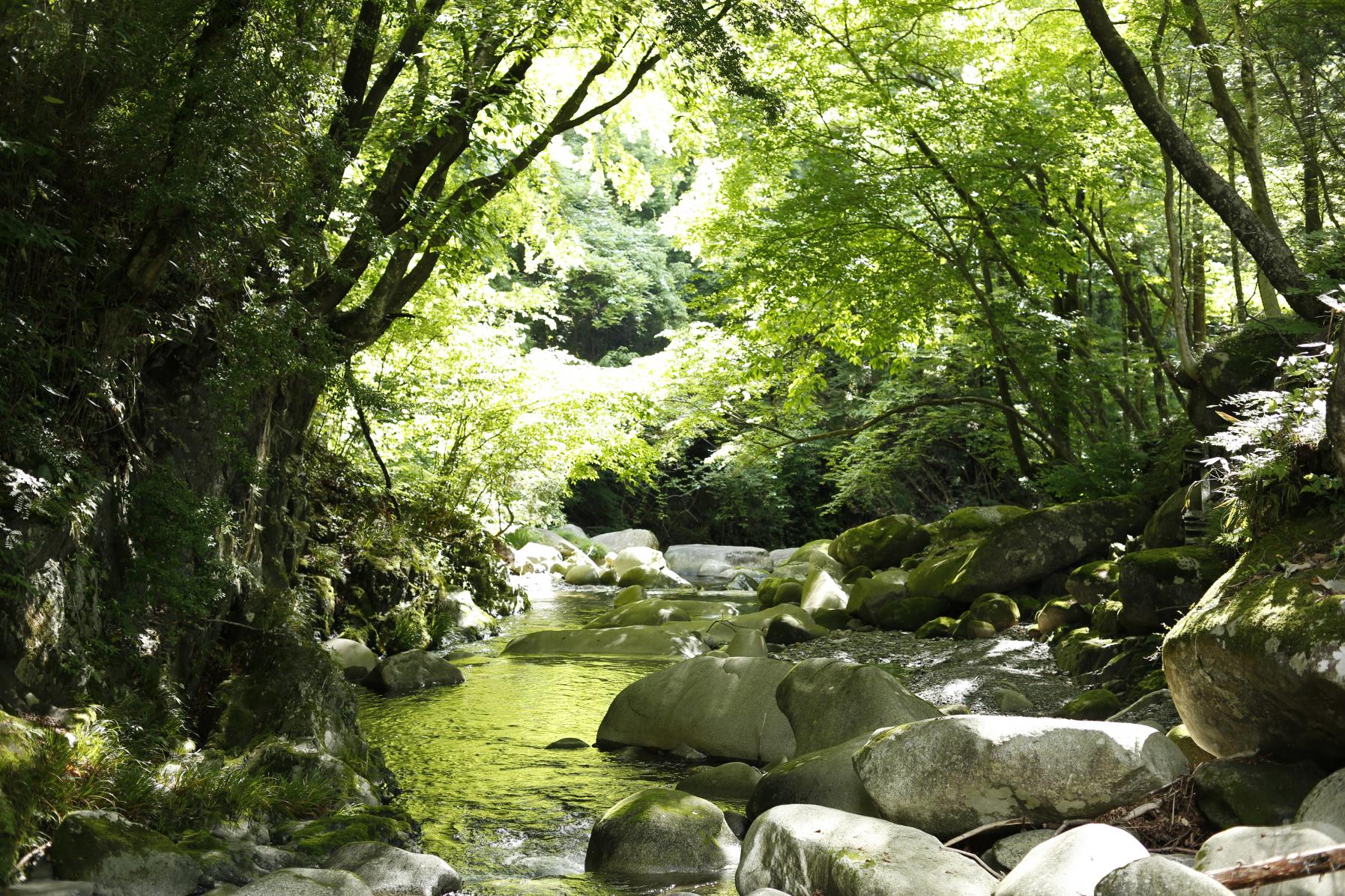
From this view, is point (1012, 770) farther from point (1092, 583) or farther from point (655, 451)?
point (655, 451)

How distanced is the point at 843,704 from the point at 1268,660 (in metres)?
3.03

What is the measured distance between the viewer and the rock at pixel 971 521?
13.9 m

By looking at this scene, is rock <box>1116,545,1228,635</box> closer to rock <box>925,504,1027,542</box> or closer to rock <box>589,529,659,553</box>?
rock <box>925,504,1027,542</box>

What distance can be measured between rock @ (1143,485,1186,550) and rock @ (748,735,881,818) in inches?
176

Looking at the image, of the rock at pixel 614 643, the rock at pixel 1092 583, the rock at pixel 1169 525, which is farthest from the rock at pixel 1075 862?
the rock at pixel 614 643

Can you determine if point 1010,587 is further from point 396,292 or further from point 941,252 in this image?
point 396,292

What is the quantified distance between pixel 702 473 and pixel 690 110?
54.1 ft

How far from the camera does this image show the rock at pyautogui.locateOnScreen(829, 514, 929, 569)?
14727 millimetres

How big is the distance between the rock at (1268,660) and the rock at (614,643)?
6986mm

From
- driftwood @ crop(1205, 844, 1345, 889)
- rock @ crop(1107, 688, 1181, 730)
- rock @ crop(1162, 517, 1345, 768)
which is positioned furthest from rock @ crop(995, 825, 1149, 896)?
rock @ crop(1107, 688, 1181, 730)

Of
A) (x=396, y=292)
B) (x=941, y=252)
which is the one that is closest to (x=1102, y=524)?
(x=941, y=252)

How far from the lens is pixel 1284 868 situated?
Result: 10.2 feet

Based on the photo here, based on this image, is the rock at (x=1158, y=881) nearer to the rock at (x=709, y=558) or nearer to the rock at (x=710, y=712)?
the rock at (x=710, y=712)

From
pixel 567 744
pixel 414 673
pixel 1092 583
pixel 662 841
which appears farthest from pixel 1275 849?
pixel 414 673
